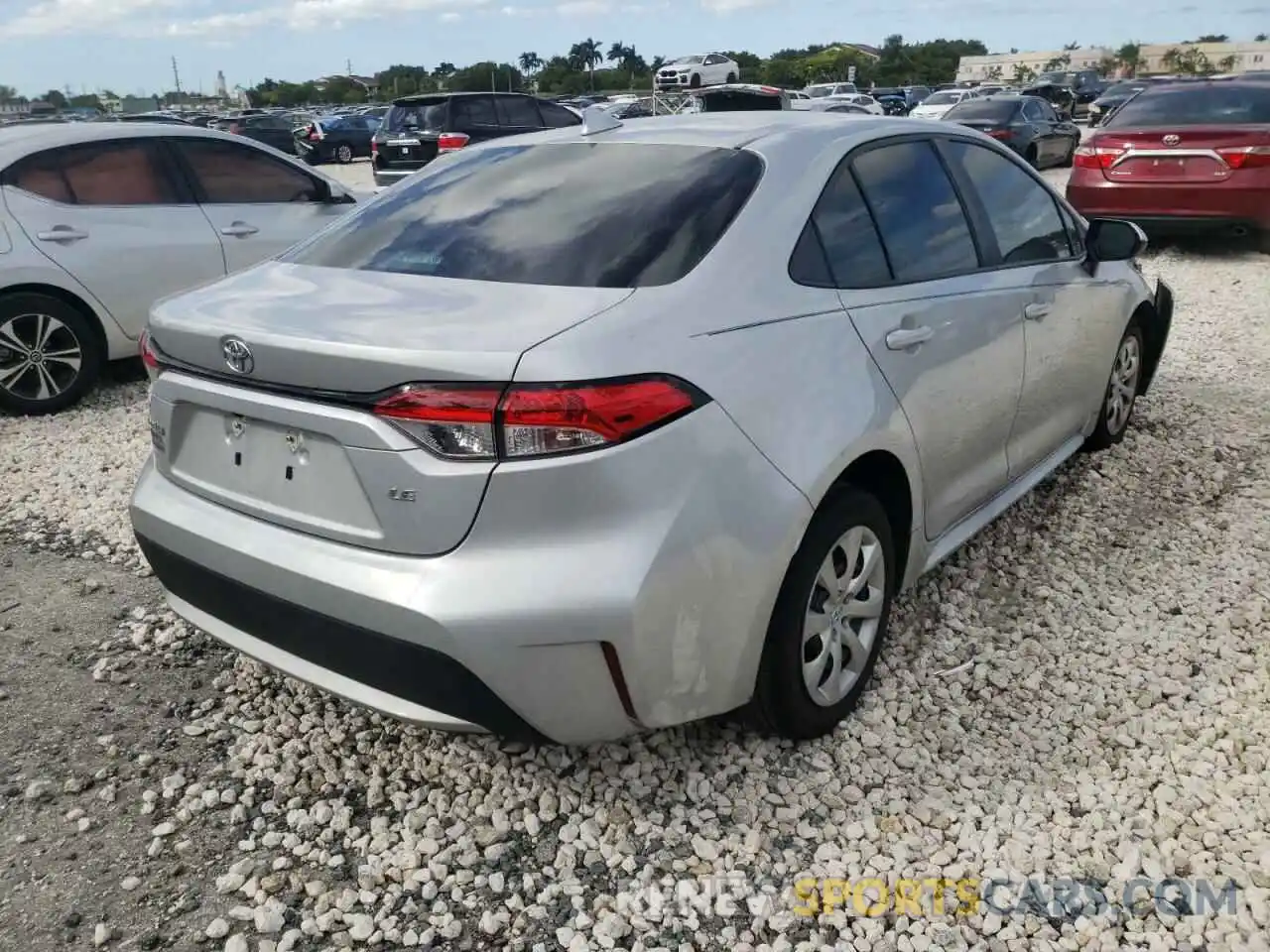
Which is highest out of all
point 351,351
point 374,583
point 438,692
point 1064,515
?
point 351,351

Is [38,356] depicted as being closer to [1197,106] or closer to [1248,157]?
[1248,157]

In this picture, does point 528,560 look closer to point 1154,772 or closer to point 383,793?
point 383,793

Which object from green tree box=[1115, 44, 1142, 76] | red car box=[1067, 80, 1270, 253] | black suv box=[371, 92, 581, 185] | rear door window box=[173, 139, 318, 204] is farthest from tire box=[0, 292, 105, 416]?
green tree box=[1115, 44, 1142, 76]

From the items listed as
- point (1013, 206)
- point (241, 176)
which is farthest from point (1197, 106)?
point (241, 176)

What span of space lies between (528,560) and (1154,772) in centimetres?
178

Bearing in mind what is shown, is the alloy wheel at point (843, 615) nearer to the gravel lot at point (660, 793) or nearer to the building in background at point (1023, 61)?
the gravel lot at point (660, 793)

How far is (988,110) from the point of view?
18156mm

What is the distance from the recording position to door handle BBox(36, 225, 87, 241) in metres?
5.84

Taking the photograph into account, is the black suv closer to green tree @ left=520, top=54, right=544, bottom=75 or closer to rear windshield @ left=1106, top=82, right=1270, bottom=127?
rear windshield @ left=1106, top=82, right=1270, bottom=127

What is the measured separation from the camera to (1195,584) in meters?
3.74

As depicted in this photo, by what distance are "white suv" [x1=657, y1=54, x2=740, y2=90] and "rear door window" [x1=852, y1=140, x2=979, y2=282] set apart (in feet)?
104

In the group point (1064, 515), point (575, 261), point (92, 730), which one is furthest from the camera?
point (1064, 515)

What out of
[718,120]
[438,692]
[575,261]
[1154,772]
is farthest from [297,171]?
[1154,772]

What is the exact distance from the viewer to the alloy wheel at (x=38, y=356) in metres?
5.82
